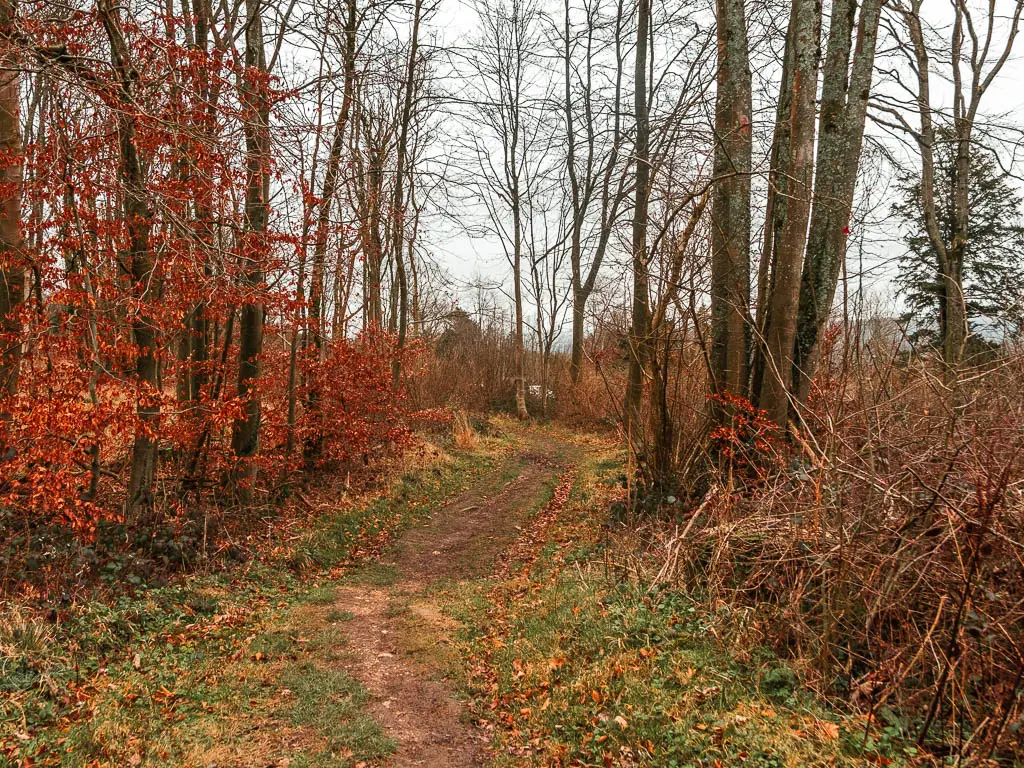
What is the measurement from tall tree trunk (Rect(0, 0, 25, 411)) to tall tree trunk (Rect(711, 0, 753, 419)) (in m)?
7.76

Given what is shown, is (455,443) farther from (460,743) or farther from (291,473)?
(460,743)

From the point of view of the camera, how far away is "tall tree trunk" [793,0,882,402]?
7531 millimetres

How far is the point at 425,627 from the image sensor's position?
20.6ft

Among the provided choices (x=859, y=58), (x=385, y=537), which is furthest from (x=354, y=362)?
(x=859, y=58)

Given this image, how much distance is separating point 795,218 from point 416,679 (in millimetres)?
6428

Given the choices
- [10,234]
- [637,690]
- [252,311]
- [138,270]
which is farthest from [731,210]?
[10,234]

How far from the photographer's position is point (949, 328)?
13.9 meters

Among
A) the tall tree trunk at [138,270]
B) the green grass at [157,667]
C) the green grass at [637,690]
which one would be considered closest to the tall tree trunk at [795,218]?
the green grass at [637,690]

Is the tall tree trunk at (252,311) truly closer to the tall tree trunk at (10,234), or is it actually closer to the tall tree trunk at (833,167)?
the tall tree trunk at (10,234)

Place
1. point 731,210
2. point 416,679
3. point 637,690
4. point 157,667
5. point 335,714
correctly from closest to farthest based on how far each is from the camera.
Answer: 1. point 637,690
2. point 335,714
3. point 157,667
4. point 416,679
5. point 731,210

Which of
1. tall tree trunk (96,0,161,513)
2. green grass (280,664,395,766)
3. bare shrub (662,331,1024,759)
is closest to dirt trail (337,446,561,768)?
green grass (280,664,395,766)

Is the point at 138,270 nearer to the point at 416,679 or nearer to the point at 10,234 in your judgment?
the point at 10,234

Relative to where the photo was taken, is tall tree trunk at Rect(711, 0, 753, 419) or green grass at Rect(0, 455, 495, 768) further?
tall tree trunk at Rect(711, 0, 753, 419)

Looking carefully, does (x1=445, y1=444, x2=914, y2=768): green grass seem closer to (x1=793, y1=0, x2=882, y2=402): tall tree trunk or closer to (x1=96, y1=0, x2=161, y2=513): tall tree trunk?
(x1=793, y1=0, x2=882, y2=402): tall tree trunk
